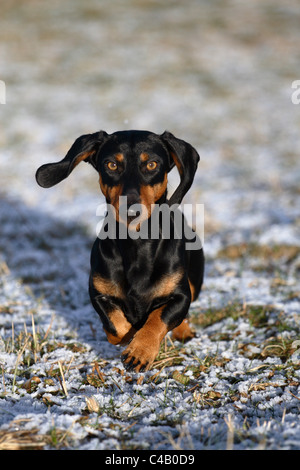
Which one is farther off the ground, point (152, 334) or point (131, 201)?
point (131, 201)

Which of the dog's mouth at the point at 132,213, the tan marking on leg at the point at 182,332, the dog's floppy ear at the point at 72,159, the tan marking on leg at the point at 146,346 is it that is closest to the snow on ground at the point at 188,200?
the tan marking on leg at the point at 182,332

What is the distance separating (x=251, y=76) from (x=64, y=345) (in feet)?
48.0

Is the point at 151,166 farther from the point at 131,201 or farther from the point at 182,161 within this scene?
the point at 131,201

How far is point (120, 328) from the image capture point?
11.3 ft

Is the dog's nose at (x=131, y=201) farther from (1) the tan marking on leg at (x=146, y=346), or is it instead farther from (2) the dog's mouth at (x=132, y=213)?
(1) the tan marking on leg at (x=146, y=346)

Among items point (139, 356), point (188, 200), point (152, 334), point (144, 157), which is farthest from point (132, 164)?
point (188, 200)

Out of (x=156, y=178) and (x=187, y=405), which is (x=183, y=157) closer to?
(x=156, y=178)

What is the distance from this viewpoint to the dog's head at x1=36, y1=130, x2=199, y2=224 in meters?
3.22

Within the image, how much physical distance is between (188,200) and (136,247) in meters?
4.92

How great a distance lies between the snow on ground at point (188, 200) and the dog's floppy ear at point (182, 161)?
45.7 inches

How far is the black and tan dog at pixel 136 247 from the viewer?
3293 millimetres

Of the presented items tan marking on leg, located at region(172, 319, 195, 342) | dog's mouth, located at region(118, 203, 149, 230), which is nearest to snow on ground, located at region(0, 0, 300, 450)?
tan marking on leg, located at region(172, 319, 195, 342)

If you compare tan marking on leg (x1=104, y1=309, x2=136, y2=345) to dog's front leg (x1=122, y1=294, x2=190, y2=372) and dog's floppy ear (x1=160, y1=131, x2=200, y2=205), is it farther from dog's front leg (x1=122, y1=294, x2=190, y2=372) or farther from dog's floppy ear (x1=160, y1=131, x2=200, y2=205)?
dog's floppy ear (x1=160, y1=131, x2=200, y2=205)
